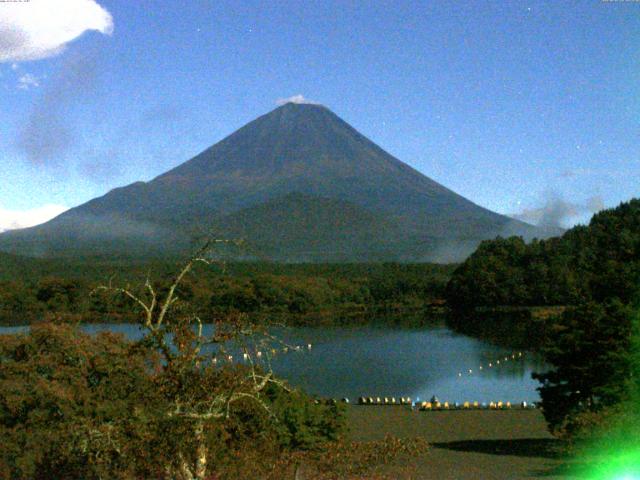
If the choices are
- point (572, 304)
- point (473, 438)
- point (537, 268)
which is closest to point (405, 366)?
point (473, 438)

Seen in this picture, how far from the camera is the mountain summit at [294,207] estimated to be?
3942 inches

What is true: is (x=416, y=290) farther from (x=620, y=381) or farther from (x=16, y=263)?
(x=620, y=381)

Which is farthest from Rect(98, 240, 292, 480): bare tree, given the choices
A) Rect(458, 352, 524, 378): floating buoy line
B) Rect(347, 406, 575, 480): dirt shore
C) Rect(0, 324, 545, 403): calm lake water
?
Rect(458, 352, 524, 378): floating buoy line

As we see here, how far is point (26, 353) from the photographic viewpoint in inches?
316

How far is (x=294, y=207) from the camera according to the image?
112 meters

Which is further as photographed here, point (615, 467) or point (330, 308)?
point (330, 308)

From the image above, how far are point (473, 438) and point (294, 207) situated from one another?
9891 cm

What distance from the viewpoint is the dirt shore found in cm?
989

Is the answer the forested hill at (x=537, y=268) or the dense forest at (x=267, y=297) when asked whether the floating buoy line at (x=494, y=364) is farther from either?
the forested hill at (x=537, y=268)

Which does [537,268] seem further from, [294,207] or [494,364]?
[294,207]

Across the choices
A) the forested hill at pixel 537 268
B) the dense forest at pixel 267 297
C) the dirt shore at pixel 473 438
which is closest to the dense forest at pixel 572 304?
the forested hill at pixel 537 268

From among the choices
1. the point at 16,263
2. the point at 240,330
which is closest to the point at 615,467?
the point at 240,330

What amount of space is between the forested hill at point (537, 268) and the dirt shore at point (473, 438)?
82.0 ft

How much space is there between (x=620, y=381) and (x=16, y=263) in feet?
202
